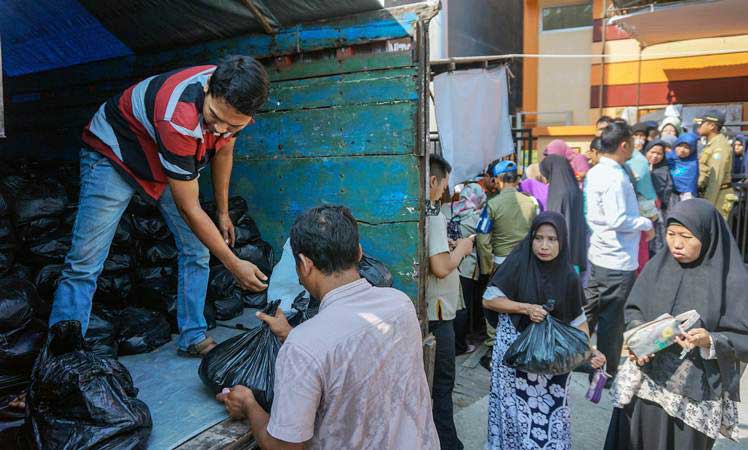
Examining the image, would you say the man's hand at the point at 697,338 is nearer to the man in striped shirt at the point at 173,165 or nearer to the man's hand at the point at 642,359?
the man's hand at the point at 642,359

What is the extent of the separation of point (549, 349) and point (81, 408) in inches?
80.0

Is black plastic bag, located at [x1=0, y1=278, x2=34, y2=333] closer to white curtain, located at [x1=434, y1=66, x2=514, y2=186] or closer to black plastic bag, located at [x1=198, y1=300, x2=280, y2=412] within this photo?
black plastic bag, located at [x1=198, y1=300, x2=280, y2=412]

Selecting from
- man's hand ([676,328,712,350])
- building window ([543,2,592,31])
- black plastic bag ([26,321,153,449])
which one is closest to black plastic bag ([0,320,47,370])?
black plastic bag ([26,321,153,449])

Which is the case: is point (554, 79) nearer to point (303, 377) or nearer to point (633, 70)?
point (633, 70)

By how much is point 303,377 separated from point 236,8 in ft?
8.29

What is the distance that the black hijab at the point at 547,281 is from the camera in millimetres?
2865

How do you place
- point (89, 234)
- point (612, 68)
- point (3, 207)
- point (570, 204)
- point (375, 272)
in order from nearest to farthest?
point (89, 234), point (3, 207), point (375, 272), point (570, 204), point (612, 68)

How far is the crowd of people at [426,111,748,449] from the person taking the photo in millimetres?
2330

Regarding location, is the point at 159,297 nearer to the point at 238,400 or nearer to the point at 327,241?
the point at 238,400

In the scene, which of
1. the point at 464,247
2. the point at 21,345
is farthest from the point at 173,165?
the point at 464,247

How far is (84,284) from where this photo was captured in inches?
96.3

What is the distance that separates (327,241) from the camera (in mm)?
1593

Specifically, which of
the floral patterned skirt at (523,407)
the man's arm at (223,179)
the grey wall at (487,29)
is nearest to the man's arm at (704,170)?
the grey wall at (487,29)

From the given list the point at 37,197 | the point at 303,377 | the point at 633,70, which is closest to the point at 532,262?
the point at 303,377
